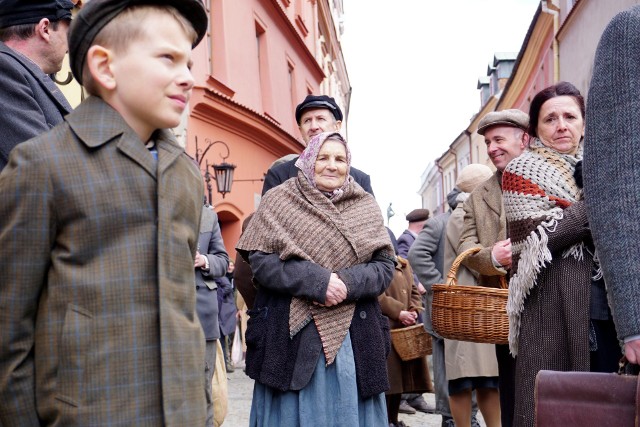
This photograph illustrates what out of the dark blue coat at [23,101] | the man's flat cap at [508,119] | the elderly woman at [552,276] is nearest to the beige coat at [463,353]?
the man's flat cap at [508,119]

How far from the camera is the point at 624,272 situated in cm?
220

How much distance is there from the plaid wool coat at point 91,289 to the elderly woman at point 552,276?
5.57 feet

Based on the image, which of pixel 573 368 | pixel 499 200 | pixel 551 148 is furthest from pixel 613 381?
pixel 499 200

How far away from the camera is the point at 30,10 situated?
298 centimetres

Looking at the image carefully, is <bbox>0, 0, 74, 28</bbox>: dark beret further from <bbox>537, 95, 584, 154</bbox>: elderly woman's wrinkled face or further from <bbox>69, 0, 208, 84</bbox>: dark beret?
<bbox>537, 95, 584, 154</bbox>: elderly woman's wrinkled face

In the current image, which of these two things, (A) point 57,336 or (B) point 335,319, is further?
(B) point 335,319

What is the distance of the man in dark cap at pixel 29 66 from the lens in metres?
2.58

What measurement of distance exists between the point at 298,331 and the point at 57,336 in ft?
7.24

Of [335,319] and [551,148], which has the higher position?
[551,148]

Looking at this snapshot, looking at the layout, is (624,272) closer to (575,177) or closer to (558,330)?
(558,330)

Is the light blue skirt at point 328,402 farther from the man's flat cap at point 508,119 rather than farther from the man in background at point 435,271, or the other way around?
the man in background at point 435,271

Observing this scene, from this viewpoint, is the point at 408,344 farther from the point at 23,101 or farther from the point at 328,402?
the point at 23,101

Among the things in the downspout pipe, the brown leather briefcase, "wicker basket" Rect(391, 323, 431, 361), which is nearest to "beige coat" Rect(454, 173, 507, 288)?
"wicker basket" Rect(391, 323, 431, 361)

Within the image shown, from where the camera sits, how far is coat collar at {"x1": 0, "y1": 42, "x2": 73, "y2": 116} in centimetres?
272
